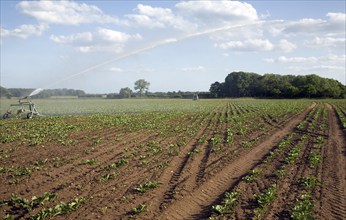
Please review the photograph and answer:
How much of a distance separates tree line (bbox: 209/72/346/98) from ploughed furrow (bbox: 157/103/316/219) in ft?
344

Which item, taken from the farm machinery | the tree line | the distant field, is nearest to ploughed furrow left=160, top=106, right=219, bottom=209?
the farm machinery

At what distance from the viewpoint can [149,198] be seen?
27.5 ft

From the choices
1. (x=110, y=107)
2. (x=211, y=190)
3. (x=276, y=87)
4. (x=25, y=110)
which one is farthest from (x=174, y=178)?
(x=276, y=87)

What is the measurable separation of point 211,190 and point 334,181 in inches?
149

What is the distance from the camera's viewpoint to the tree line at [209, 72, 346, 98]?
366 feet

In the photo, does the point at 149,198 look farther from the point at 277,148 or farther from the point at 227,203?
the point at 277,148

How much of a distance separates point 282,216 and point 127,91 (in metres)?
140

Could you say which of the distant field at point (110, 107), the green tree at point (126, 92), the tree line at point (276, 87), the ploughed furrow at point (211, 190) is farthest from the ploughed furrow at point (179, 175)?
the green tree at point (126, 92)

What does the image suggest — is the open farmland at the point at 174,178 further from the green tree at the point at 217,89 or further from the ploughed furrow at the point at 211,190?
the green tree at the point at 217,89

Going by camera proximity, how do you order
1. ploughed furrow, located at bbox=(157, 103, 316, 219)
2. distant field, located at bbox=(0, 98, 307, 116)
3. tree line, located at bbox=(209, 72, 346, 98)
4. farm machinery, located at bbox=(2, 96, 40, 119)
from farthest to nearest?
tree line, located at bbox=(209, 72, 346, 98) < distant field, located at bbox=(0, 98, 307, 116) < farm machinery, located at bbox=(2, 96, 40, 119) < ploughed furrow, located at bbox=(157, 103, 316, 219)

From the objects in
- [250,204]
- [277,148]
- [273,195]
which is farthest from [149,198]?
[277,148]

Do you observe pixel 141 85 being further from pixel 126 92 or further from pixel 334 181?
pixel 334 181

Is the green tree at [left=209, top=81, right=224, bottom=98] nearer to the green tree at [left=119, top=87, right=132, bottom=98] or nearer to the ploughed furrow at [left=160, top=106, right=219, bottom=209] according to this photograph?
the green tree at [left=119, top=87, right=132, bottom=98]

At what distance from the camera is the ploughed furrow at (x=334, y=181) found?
7.66 m
